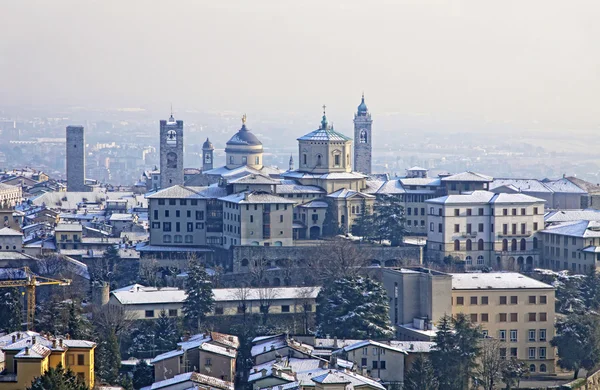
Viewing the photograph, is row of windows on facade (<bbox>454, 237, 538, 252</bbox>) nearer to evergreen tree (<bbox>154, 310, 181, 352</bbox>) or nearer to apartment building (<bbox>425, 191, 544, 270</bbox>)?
apartment building (<bbox>425, 191, 544, 270</bbox>)

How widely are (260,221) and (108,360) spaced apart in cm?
2202

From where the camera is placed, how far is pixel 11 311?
198ft

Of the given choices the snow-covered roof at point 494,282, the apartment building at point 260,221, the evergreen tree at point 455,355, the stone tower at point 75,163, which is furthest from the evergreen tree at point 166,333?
the stone tower at point 75,163

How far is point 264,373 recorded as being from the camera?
164 feet

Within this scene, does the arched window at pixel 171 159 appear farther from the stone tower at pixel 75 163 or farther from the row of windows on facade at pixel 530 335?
the row of windows on facade at pixel 530 335

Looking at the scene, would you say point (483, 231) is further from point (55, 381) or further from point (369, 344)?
point (55, 381)

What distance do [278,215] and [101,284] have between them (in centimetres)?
1233

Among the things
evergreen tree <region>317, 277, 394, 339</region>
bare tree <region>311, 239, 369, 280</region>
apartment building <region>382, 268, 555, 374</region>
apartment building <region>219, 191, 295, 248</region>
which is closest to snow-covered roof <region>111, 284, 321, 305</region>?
bare tree <region>311, 239, 369, 280</region>

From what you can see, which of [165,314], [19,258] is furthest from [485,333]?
[19,258]

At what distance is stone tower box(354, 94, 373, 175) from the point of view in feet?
398

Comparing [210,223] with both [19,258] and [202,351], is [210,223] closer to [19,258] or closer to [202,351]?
[19,258]

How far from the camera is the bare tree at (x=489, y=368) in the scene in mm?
55125

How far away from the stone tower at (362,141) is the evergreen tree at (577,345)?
60544mm

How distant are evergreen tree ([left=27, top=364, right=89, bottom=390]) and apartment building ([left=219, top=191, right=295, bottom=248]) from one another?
2785 cm
